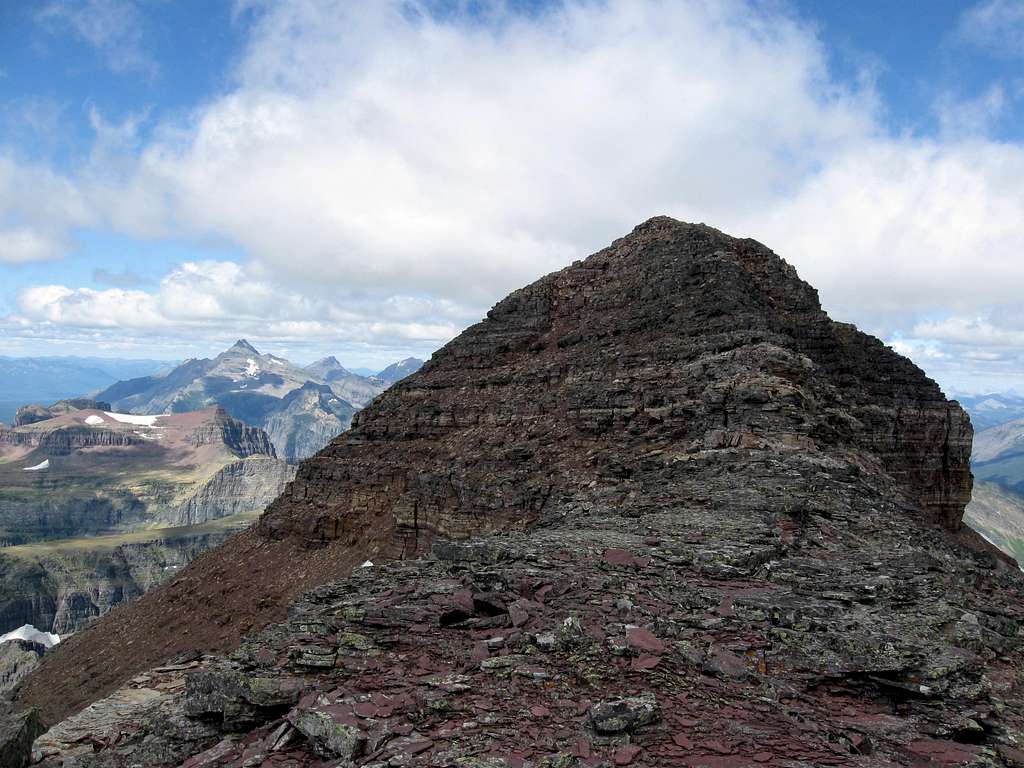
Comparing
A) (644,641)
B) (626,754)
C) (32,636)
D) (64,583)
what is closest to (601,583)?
(644,641)

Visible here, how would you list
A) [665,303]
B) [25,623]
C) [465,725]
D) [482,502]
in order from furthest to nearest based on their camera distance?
[25,623] → [665,303] → [482,502] → [465,725]

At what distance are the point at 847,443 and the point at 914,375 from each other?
2228 centimetres

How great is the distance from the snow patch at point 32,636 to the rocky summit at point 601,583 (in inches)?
5590

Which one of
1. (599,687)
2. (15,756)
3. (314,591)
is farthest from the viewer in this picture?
(314,591)

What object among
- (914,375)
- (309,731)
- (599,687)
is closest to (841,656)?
(599,687)

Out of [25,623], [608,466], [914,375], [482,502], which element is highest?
[914,375]

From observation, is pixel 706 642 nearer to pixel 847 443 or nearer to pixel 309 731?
pixel 309 731

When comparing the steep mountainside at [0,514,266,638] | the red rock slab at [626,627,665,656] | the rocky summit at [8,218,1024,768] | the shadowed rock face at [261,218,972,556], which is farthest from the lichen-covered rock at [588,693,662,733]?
the steep mountainside at [0,514,266,638]

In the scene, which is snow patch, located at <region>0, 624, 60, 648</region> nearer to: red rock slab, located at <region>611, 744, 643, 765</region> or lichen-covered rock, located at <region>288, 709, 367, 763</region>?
lichen-covered rock, located at <region>288, 709, 367, 763</region>

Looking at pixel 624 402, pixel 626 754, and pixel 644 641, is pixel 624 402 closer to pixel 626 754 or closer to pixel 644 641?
pixel 644 641

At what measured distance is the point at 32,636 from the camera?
509ft

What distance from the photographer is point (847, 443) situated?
2888 cm

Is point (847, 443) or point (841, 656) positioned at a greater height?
point (847, 443)

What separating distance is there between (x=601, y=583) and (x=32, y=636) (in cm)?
19321
